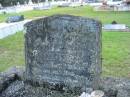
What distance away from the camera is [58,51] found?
6.23 metres

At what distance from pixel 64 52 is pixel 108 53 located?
6.52m

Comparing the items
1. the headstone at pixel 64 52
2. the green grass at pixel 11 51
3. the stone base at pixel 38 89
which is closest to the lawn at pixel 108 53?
the green grass at pixel 11 51

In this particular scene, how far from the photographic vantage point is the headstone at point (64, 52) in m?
5.92

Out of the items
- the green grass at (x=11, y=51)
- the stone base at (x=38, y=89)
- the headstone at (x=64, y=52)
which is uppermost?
the headstone at (x=64, y=52)

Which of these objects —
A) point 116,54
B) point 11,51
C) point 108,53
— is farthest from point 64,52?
point 11,51

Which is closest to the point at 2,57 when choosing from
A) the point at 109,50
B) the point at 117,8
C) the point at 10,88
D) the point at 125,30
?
the point at 109,50

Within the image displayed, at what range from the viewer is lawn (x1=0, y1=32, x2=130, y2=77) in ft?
33.0

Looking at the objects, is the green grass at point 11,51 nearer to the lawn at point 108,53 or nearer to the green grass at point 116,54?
the lawn at point 108,53

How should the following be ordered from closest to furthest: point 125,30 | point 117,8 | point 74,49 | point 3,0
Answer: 1. point 74,49
2. point 125,30
3. point 117,8
4. point 3,0

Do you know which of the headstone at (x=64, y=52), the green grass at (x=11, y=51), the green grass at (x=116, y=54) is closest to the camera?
the headstone at (x=64, y=52)

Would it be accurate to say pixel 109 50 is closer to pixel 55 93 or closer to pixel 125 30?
pixel 125 30

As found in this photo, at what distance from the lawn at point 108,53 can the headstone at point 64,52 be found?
3405 millimetres

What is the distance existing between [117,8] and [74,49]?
29.1 m

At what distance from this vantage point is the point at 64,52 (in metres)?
6.18
